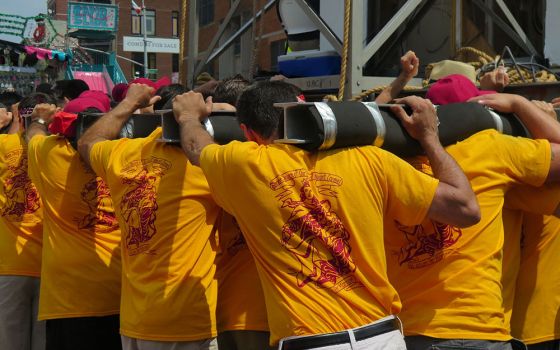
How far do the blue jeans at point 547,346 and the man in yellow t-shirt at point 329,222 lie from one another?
885 mm

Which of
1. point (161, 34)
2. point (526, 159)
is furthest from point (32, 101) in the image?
point (161, 34)

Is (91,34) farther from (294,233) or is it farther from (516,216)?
(294,233)

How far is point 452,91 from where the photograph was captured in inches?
124

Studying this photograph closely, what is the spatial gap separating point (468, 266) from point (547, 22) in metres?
3.77

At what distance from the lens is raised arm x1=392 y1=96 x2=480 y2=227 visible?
2518mm

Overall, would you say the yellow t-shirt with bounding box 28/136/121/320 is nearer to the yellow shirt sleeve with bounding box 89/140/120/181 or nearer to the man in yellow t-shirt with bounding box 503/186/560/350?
the yellow shirt sleeve with bounding box 89/140/120/181

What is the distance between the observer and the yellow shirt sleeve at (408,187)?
2.50m

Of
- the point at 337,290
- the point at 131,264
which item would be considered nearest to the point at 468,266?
the point at 337,290

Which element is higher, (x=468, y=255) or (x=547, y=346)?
(x=468, y=255)

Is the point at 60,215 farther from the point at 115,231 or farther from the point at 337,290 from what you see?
the point at 337,290

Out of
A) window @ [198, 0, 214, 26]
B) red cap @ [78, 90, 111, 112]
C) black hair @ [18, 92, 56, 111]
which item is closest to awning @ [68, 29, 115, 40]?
window @ [198, 0, 214, 26]

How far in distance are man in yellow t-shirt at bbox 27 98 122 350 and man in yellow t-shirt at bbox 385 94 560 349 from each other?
1733 mm

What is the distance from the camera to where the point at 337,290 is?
245 centimetres

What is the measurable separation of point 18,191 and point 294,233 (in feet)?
9.15
